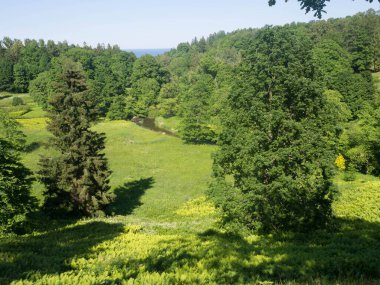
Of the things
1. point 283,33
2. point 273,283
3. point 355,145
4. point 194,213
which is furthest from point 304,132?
point 355,145

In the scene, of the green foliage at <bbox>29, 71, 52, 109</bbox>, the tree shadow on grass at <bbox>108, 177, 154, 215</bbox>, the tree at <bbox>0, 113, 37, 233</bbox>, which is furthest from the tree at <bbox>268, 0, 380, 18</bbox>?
the green foliage at <bbox>29, 71, 52, 109</bbox>

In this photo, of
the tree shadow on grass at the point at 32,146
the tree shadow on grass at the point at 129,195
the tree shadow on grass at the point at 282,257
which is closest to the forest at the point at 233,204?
the tree shadow on grass at the point at 282,257

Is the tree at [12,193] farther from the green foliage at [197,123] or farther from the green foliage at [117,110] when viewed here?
the green foliage at [117,110]

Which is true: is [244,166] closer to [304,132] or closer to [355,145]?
[304,132]

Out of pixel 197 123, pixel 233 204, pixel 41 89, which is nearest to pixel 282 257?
pixel 233 204

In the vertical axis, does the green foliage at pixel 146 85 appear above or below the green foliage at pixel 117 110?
above

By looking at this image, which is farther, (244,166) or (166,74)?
(166,74)

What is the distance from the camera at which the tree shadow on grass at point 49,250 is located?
11477 mm

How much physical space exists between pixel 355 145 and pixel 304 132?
35274 millimetres

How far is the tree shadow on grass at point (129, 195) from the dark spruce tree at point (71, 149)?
17.1 ft

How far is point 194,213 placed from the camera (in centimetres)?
3117

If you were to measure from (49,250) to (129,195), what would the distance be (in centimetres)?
2582

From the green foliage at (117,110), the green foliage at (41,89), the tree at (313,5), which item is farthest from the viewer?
the green foliage at (41,89)

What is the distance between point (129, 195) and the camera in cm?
4175
